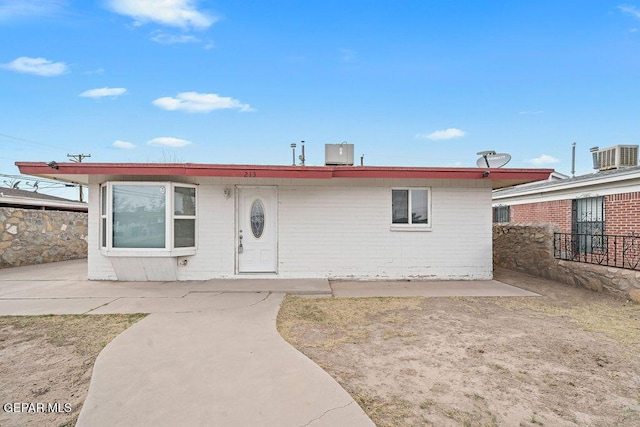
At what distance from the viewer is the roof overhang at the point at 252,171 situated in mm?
6680

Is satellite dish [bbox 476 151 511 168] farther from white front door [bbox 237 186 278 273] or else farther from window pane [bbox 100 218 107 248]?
window pane [bbox 100 218 107 248]

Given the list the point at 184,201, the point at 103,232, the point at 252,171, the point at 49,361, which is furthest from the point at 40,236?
the point at 49,361

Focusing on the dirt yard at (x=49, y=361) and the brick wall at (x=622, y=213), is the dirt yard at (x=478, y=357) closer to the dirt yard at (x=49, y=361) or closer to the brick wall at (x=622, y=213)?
the dirt yard at (x=49, y=361)

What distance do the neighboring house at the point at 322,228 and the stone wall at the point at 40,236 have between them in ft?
15.8

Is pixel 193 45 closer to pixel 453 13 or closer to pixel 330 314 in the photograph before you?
pixel 453 13

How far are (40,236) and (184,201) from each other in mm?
7904

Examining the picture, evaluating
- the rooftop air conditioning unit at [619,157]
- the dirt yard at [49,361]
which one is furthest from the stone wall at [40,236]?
the rooftop air conditioning unit at [619,157]

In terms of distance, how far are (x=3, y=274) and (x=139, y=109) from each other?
9.75 metres

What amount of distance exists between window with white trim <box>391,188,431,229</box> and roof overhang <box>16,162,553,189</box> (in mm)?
637

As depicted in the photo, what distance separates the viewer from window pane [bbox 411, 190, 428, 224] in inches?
305

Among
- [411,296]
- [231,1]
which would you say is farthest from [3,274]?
[411,296]

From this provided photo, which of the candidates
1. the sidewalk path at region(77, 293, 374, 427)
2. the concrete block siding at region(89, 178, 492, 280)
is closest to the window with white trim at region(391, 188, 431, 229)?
the concrete block siding at region(89, 178, 492, 280)

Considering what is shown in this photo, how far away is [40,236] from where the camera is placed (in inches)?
438

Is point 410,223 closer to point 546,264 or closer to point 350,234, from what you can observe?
point 350,234
